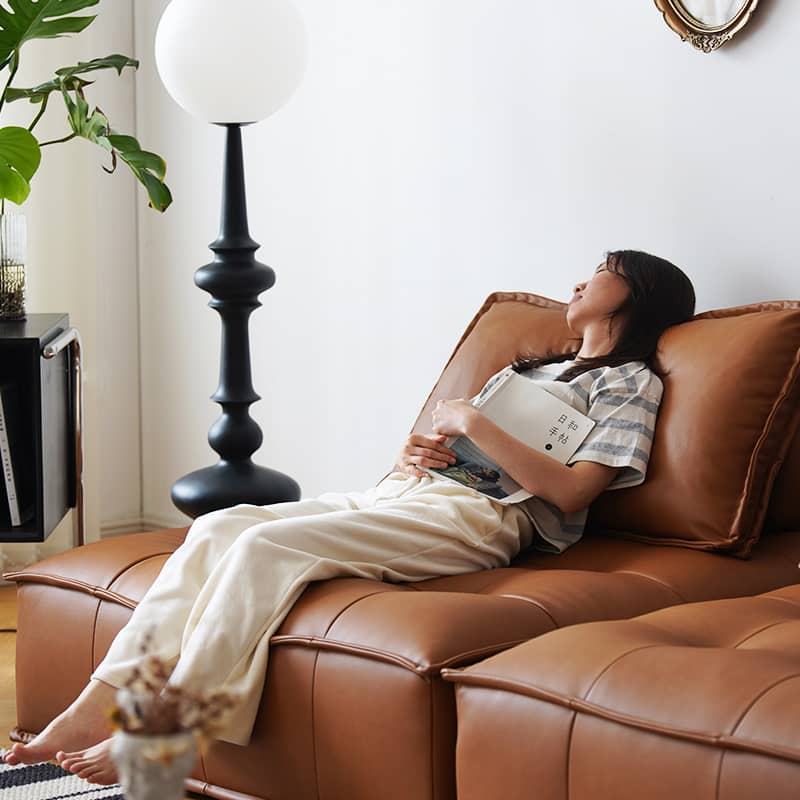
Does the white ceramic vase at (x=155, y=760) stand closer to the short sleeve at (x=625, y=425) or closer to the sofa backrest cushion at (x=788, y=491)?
the short sleeve at (x=625, y=425)

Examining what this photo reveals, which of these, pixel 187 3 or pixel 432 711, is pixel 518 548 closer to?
pixel 432 711

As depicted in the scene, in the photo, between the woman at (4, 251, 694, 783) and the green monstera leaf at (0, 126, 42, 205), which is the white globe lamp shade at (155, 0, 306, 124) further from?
the woman at (4, 251, 694, 783)

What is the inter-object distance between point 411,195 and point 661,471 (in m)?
1.22

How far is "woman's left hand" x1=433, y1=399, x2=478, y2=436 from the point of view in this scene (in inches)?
89.5

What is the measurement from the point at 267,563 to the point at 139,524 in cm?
225

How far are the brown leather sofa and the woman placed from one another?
0.13ft

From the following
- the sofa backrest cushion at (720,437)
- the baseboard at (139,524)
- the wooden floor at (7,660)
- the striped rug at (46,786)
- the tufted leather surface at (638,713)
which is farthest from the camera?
the baseboard at (139,524)

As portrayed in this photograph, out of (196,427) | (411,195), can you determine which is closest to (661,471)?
(411,195)

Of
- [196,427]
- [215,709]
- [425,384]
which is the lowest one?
[196,427]

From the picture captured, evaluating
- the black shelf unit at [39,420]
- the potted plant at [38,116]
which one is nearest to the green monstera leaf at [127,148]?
the potted plant at [38,116]

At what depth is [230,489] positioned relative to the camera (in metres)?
2.85

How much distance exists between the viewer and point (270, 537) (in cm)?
194

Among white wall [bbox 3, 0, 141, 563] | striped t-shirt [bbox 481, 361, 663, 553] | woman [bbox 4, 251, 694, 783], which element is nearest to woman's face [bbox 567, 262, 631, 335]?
woman [bbox 4, 251, 694, 783]

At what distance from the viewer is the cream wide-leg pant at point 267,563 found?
1834 mm
